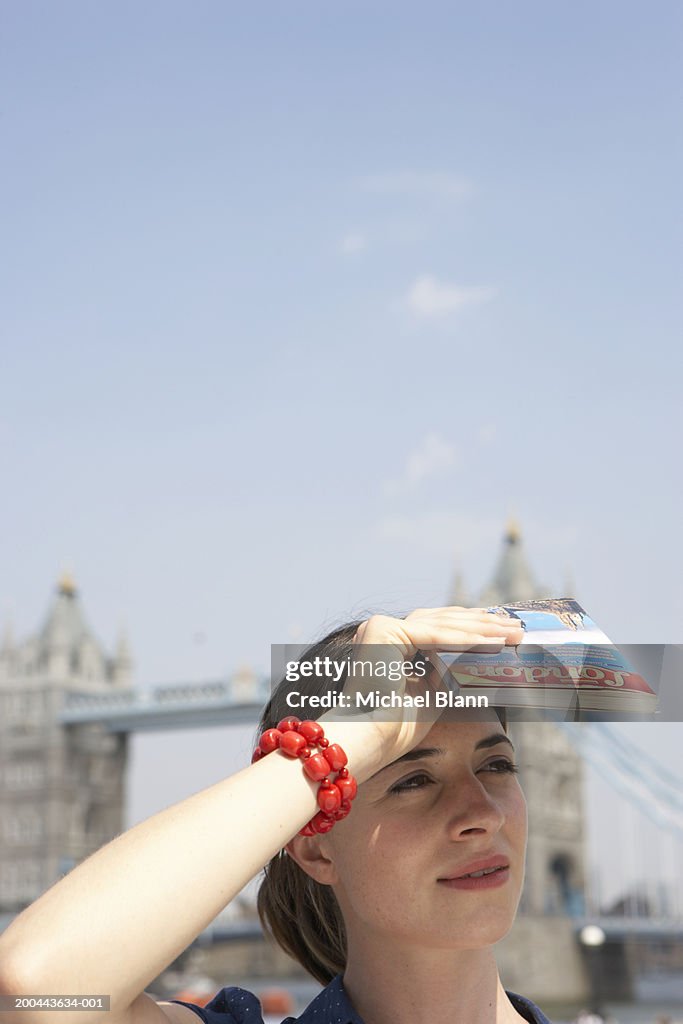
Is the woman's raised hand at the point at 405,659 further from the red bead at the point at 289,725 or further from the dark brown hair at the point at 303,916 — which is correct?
the dark brown hair at the point at 303,916

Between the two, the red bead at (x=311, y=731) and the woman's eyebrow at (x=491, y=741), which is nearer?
the red bead at (x=311, y=731)

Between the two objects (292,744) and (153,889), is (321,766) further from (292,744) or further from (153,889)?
(153,889)

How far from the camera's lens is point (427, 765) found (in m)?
1.09

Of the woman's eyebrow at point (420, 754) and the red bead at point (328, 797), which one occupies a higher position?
the woman's eyebrow at point (420, 754)

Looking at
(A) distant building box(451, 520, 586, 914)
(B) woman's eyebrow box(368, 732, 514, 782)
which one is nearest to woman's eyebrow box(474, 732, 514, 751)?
(B) woman's eyebrow box(368, 732, 514, 782)

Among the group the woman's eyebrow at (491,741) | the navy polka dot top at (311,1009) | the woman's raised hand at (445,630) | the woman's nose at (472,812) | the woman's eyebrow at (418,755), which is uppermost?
the woman's raised hand at (445,630)

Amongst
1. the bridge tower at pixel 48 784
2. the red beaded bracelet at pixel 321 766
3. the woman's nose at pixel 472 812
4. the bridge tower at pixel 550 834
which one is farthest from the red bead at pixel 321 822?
the bridge tower at pixel 48 784

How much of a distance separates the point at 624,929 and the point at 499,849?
2759cm

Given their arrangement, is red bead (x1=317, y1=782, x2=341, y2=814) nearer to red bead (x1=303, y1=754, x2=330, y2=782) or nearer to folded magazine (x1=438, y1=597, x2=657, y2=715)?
red bead (x1=303, y1=754, x2=330, y2=782)

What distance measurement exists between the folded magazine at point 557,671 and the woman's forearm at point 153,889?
15 centimetres

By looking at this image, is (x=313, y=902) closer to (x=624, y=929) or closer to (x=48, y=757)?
(x=624, y=929)

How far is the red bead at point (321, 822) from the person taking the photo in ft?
3.31

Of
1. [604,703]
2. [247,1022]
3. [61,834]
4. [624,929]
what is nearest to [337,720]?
[604,703]

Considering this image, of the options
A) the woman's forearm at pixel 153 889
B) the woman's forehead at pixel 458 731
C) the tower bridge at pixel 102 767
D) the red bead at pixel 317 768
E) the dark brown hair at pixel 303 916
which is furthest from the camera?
the tower bridge at pixel 102 767
